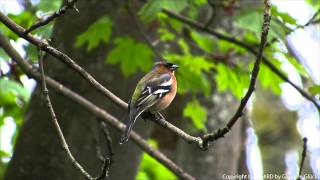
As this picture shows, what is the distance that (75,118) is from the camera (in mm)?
6480

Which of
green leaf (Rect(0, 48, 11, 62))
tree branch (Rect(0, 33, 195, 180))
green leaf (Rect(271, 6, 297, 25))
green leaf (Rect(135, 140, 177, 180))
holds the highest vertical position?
green leaf (Rect(271, 6, 297, 25))

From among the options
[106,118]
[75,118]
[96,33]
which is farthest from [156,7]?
[75,118]

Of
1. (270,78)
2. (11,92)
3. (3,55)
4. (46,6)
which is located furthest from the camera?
(11,92)

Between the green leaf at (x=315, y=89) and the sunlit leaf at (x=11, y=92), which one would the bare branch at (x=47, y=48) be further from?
the green leaf at (x=315, y=89)

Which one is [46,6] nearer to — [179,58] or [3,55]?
[3,55]

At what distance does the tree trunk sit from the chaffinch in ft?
2.29

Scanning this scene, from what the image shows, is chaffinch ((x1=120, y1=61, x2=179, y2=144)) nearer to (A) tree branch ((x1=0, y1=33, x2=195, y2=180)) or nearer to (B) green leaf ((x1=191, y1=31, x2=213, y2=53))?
(A) tree branch ((x1=0, y1=33, x2=195, y2=180))

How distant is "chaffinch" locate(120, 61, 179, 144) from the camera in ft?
17.4

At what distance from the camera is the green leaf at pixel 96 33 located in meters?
A: 6.30

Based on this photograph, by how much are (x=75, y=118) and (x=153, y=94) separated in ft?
3.99

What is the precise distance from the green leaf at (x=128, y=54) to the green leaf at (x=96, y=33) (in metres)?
0.23

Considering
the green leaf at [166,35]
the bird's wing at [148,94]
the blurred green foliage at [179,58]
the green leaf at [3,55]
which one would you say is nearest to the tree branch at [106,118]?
the green leaf at [3,55]

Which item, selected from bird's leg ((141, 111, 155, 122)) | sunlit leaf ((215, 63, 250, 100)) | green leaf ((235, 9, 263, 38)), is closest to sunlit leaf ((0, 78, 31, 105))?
bird's leg ((141, 111, 155, 122))

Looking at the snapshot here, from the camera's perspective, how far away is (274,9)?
5684 millimetres
